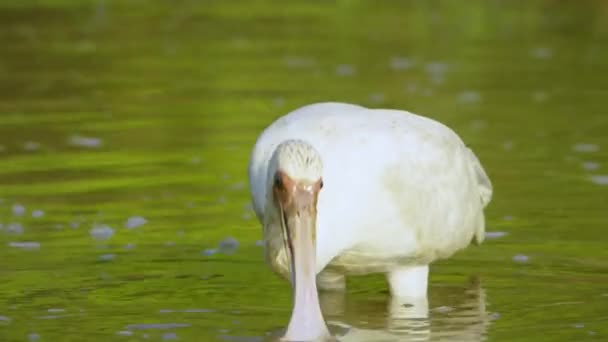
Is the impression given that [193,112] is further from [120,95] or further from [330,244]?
[330,244]

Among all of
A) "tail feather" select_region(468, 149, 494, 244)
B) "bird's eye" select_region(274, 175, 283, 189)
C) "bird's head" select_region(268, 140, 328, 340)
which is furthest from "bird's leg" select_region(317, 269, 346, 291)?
"bird's eye" select_region(274, 175, 283, 189)

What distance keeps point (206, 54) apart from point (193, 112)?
520 centimetres

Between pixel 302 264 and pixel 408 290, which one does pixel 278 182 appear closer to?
pixel 302 264

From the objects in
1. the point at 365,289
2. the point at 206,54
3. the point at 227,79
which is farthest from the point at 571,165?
the point at 206,54

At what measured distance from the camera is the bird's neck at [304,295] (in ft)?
26.7

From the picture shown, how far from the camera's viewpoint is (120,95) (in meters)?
18.2

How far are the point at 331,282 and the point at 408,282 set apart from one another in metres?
0.51

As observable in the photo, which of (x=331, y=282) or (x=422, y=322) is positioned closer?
(x=422, y=322)

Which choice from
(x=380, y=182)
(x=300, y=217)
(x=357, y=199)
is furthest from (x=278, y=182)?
(x=380, y=182)

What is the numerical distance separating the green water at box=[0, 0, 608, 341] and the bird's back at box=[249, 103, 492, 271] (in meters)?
0.44

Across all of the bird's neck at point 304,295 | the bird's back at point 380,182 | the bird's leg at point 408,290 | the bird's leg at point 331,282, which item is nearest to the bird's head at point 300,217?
the bird's neck at point 304,295

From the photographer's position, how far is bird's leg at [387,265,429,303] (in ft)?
31.3

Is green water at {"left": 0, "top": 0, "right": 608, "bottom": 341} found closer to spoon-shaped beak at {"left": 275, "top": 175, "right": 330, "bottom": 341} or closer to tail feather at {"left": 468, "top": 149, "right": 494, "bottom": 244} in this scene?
tail feather at {"left": 468, "top": 149, "right": 494, "bottom": 244}

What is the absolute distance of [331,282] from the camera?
9.79 m
